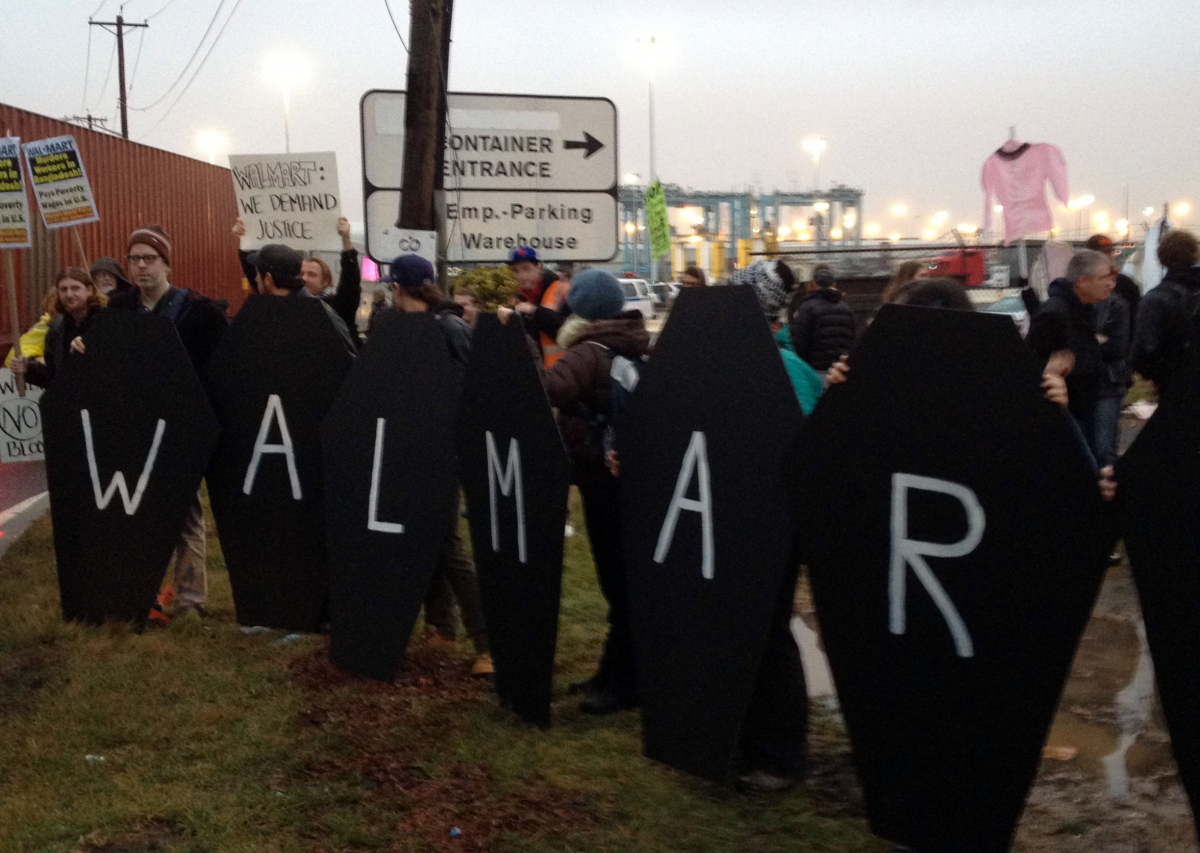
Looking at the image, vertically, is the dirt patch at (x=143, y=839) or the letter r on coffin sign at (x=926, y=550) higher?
the letter r on coffin sign at (x=926, y=550)

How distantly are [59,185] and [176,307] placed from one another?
10.9ft

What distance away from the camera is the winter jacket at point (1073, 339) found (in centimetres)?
643

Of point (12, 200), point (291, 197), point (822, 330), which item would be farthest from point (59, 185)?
point (822, 330)

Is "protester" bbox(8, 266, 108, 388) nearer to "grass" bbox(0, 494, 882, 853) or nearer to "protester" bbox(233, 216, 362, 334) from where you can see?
"protester" bbox(233, 216, 362, 334)

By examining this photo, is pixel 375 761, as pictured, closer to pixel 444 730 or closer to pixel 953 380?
pixel 444 730

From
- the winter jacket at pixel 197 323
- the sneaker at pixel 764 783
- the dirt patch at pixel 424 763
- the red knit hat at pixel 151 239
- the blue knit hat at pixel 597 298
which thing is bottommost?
the dirt patch at pixel 424 763

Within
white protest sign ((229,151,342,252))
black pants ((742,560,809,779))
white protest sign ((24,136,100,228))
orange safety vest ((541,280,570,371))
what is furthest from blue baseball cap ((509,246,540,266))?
black pants ((742,560,809,779))

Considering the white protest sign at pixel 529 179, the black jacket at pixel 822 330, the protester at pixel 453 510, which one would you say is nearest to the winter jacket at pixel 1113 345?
the black jacket at pixel 822 330

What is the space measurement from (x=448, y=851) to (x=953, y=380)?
5.98 feet

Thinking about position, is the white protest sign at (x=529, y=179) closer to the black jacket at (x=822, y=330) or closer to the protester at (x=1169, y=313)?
the black jacket at (x=822, y=330)

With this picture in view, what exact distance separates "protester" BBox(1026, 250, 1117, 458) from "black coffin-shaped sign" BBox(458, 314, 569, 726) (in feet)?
10.3

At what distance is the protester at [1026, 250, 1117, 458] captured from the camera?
6.37 meters

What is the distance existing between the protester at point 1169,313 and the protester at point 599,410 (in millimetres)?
3309

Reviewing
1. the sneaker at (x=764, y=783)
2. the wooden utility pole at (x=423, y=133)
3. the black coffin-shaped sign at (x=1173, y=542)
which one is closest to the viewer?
the black coffin-shaped sign at (x=1173, y=542)
